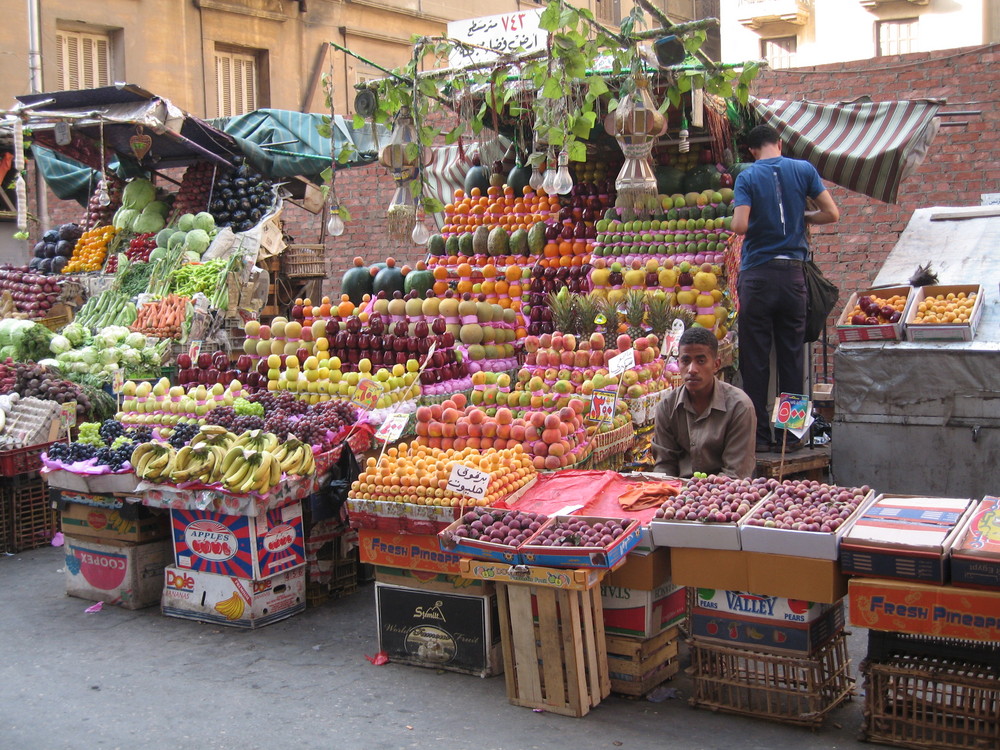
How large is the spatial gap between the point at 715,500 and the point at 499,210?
589 centimetres

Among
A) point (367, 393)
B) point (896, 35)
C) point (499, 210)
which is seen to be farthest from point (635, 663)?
point (896, 35)

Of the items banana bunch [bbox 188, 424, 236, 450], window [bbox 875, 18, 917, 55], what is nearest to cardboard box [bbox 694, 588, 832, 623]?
banana bunch [bbox 188, 424, 236, 450]

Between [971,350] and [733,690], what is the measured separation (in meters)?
3.26

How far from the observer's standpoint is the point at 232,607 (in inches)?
194

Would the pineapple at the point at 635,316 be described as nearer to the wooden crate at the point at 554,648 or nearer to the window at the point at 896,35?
the wooden crate at the point at 554,648

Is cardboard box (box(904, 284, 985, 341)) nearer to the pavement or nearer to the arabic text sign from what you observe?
the pavement

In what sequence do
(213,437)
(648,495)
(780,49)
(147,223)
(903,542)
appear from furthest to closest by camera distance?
(780,49), (147,223), (213,437), (648,495), (903,542)

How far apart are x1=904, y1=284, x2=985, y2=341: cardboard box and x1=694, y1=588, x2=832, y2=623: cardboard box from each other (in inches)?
122

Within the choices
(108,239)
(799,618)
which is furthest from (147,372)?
(799,618)

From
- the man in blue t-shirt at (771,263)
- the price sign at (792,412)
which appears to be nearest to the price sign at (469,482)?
the price sign at (792,412)

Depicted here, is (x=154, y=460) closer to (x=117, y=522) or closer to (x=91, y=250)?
(x=117, y=522)

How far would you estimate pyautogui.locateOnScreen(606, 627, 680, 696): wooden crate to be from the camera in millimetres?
3846

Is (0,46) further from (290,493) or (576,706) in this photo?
(576,706)

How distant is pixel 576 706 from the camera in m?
3.71
